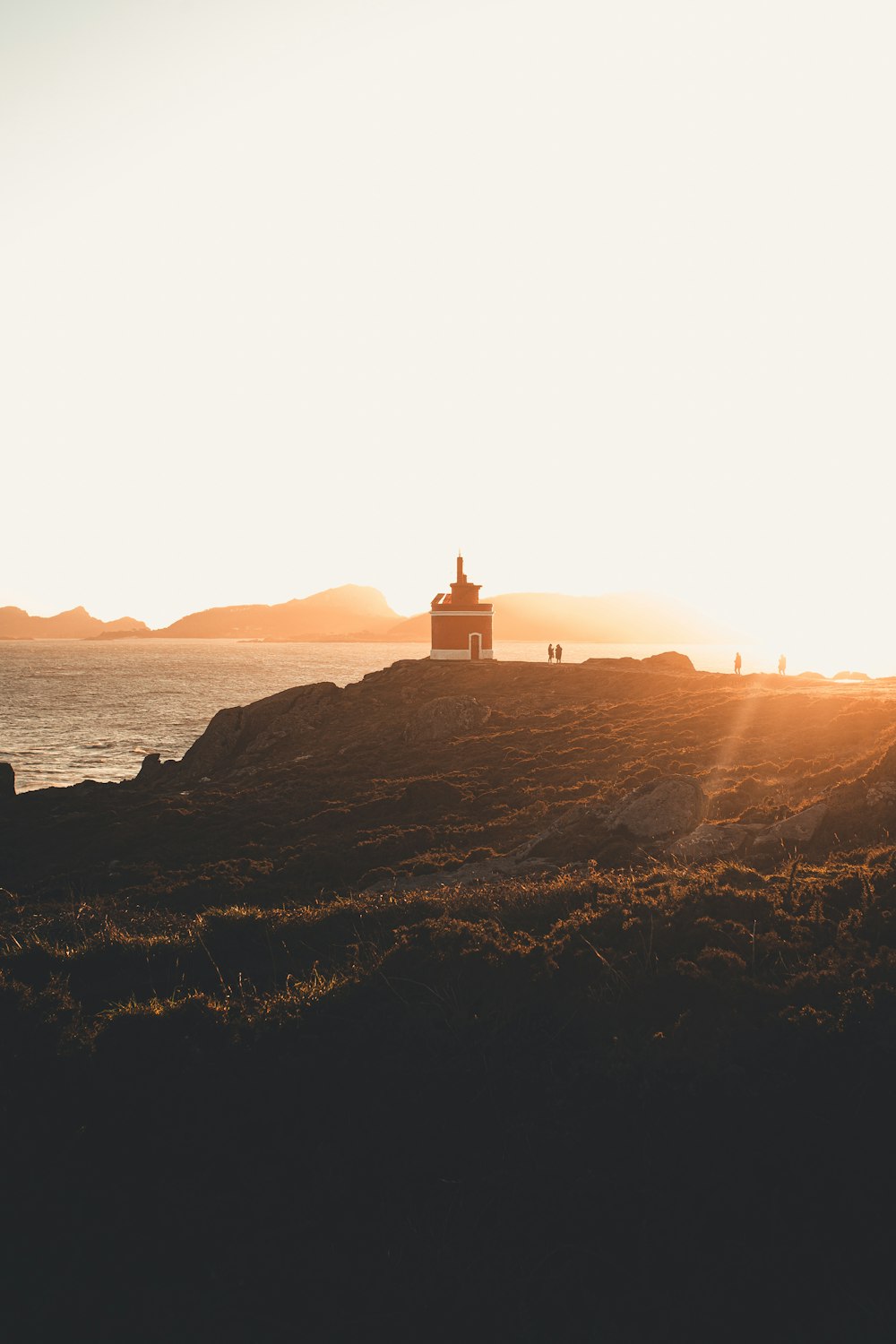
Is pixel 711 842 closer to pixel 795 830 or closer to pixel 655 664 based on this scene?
pixel 795 830

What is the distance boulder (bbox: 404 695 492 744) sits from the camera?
33438 mm

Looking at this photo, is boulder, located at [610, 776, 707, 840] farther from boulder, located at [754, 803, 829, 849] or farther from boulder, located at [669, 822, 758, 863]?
boulder, located at [754, 803, 829, 849]

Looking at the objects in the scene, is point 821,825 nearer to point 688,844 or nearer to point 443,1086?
point 688,844

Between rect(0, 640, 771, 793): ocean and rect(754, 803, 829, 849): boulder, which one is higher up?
rect(754, 803, 829, 849): boulder

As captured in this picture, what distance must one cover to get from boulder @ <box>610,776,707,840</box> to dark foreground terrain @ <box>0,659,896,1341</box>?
3.83 ft

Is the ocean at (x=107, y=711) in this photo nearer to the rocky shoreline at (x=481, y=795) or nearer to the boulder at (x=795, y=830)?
the rocky shoreline at (x=481, y=795)

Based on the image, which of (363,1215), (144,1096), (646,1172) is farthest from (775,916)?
(144,1096)

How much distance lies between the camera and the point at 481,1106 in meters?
6.72

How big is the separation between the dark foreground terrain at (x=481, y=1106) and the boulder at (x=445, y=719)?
19.8 m

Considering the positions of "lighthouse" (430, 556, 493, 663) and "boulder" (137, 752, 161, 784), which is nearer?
"boulder" (137, 752, 161, 784)

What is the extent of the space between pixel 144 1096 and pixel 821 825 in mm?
10685

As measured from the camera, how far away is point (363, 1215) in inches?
233

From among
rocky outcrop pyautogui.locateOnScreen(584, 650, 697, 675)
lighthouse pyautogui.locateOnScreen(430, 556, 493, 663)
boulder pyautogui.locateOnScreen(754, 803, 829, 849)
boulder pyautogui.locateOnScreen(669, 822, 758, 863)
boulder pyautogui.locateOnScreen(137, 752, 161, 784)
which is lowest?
boulder pyautogui.locateOnScreen(137, 752, 161, 784)

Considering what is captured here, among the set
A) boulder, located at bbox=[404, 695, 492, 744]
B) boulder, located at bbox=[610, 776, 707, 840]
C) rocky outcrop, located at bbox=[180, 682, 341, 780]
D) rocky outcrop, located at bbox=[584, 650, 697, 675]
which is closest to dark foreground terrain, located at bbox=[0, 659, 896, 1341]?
boulder, located at bbox=[610, 776, 707, 840]
